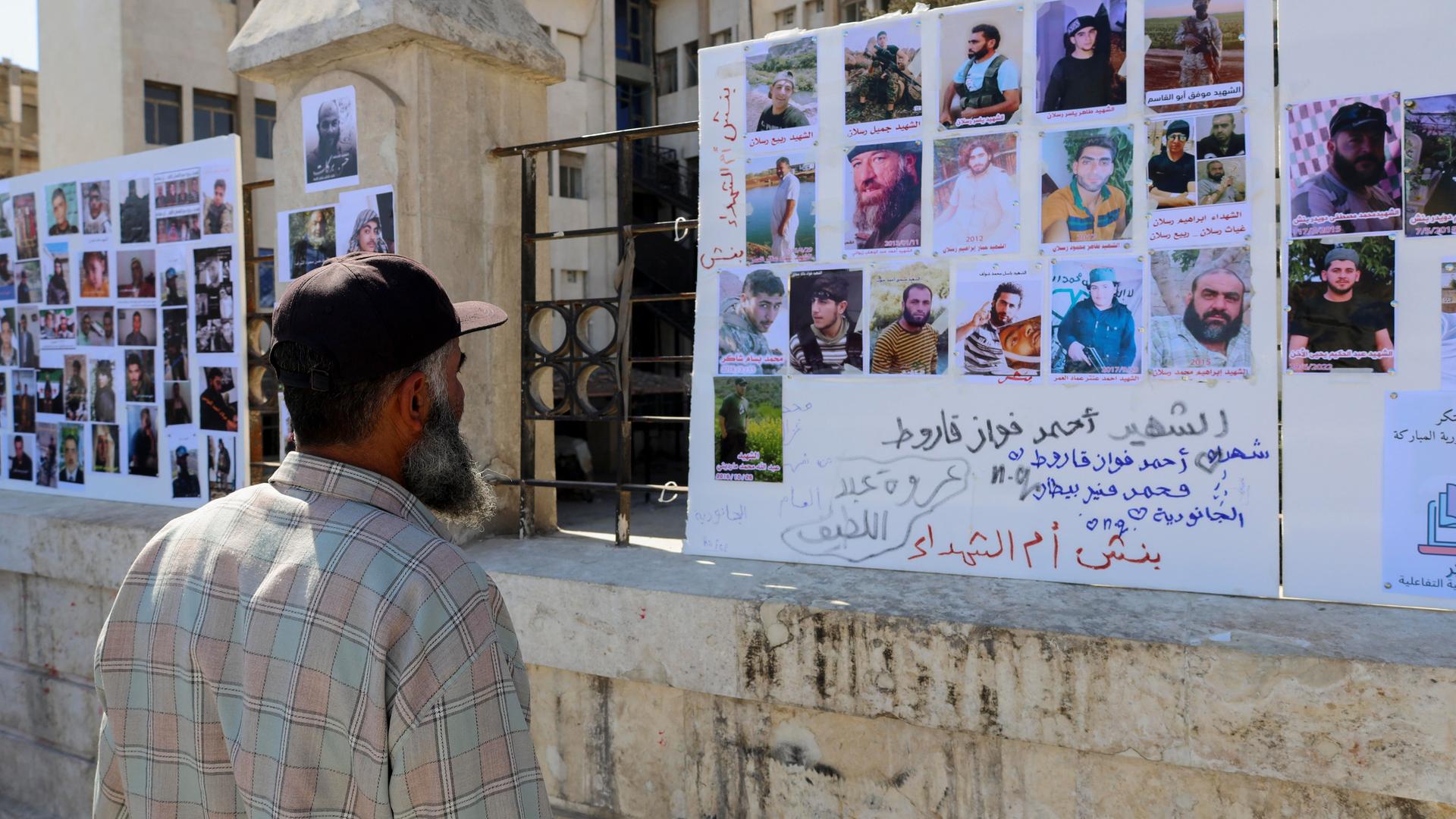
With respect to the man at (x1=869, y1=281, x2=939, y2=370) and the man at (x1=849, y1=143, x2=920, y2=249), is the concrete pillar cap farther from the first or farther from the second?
the man at (x1=869, y1=281, x2=939, y2=370)

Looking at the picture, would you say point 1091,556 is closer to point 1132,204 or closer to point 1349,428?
point 1349,428

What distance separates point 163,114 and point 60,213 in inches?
751

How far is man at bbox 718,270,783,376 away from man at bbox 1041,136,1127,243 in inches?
33.5

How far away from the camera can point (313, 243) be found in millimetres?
4062

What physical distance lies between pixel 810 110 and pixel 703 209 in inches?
18.8

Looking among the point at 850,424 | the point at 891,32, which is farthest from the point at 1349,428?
the point at 891,32

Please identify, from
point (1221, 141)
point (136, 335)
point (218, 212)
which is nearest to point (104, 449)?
point (136, 335)

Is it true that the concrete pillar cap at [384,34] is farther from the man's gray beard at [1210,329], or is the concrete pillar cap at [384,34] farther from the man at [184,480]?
the man's gray beard at [1210,329]

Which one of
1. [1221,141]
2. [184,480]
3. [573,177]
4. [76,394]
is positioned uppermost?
[573,177]

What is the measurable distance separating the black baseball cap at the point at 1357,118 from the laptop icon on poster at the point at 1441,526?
91 cm

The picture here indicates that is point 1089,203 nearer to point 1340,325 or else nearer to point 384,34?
point 1340,325

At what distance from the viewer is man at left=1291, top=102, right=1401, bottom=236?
2582 mm

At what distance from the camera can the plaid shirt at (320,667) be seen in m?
1.43

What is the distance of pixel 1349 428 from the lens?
261 cm
